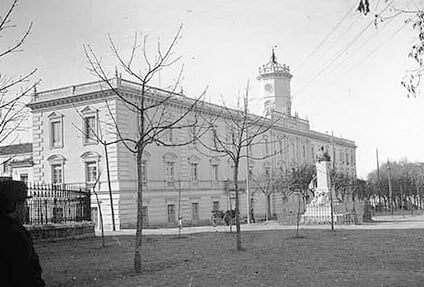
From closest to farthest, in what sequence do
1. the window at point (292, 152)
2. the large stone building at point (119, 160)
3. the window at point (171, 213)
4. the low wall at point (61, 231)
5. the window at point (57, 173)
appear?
the low wall at point (61, 231)
the large stone building at point (119, 160)
the window at point (57, 173)
the window at point (171, 213)
the window at point (292, 152)

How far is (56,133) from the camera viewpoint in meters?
45.6

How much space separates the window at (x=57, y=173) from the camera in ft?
149

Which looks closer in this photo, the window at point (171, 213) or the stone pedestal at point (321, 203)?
the stone pedestal at point (321, 203)

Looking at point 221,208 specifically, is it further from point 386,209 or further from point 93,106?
point 386,209

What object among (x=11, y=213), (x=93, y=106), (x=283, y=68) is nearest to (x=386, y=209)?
(x=283, y=68)

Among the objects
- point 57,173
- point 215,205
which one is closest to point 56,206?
point 57,173

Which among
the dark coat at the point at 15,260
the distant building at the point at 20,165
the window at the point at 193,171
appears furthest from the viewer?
the window at the point at 193,171

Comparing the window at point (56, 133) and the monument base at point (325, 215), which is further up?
the window at point (56, 133)

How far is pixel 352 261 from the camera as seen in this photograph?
45.4 feet

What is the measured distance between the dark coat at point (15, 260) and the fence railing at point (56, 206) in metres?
18.4

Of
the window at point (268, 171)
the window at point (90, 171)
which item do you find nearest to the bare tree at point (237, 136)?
the window at point (268, 171)

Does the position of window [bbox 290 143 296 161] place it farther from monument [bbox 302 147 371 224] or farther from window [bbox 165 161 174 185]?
monument [bbox 302 147 371 224]

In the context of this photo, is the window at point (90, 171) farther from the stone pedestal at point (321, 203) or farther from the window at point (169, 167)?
the stone pedestal at point (321, 203)

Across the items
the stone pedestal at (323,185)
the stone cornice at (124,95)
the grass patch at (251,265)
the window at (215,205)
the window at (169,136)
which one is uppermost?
the stone cornice at (124,95)
